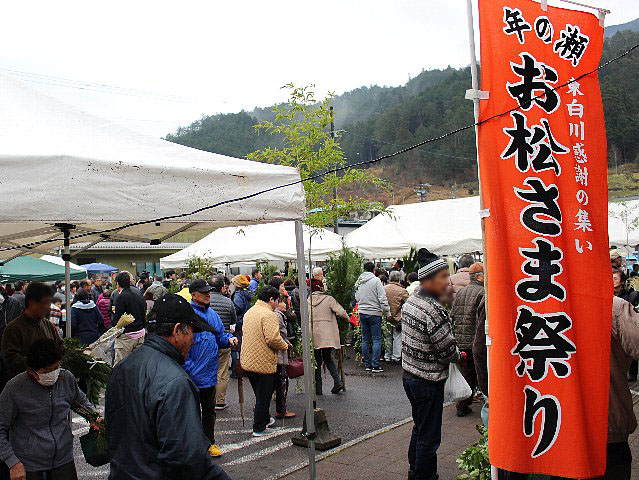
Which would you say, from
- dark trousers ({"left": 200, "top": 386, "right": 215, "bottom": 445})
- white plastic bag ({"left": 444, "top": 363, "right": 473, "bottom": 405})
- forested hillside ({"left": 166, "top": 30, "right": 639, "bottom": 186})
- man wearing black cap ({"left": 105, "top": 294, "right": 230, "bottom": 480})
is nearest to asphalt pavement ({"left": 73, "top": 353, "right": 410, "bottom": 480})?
dark trousers ({"left": 200, "top": 386, "right": 215, "bottom": 445})

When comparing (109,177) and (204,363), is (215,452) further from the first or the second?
(109,177)

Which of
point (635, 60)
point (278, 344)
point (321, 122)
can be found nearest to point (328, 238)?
point (321, 122)

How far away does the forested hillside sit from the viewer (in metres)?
59.0

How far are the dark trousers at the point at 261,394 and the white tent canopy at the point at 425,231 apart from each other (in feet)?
26.9

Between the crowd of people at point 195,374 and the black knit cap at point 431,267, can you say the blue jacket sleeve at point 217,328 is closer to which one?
the crowd of people at point 195,374

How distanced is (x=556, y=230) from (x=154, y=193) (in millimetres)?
2690

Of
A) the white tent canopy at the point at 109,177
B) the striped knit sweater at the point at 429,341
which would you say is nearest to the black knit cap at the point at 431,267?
the striped knit sweater at the point at 429,341

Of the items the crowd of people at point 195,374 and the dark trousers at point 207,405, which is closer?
the crowd of people at point 195,374

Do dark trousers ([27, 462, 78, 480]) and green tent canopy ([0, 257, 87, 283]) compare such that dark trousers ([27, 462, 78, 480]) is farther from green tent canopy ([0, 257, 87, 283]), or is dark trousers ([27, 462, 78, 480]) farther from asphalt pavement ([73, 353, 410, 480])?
green tent canopy ([0, 257, 87, 283])

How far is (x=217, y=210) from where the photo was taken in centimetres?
448

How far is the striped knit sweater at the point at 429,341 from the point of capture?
484cm

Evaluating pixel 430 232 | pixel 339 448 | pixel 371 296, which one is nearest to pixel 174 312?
pixel 339 448

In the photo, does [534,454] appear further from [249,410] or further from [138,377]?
[249,410]

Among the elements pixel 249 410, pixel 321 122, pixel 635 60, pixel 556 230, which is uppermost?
pixel 635 60
